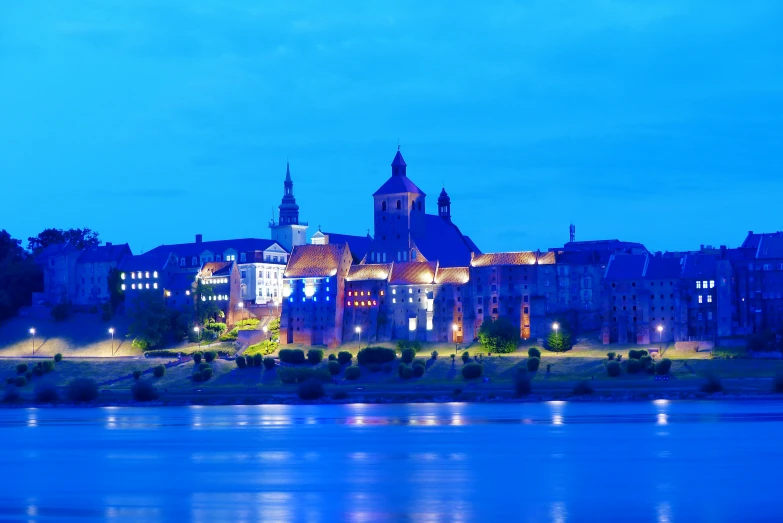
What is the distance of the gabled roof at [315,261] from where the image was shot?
5595 inches

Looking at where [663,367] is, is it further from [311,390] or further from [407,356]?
[311,390]

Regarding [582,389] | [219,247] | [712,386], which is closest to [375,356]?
[582,389]

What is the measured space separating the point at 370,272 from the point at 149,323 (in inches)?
879

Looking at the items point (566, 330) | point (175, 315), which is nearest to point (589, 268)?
point (566, 330)

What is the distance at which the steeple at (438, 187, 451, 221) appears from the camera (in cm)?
17250

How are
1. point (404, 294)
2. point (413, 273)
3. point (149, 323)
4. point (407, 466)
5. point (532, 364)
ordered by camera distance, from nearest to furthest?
point (407, 466) → point (532, 364) → point (404, 294) → point (413, 273) → point (149, 323)

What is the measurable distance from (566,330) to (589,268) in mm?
9064

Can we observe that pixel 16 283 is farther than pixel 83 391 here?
Yes

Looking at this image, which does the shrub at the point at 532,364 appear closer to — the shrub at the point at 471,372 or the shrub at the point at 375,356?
the shrub at the point at 471,372

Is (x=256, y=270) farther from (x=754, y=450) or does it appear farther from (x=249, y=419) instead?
(x=754, y=450)

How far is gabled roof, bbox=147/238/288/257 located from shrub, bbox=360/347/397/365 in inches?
1724

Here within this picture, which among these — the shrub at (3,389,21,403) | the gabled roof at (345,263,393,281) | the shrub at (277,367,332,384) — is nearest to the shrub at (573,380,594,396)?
the shrub at (277,367,332,384)

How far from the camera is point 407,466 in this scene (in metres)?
56.8

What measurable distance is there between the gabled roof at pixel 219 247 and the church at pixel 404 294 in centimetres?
1709
